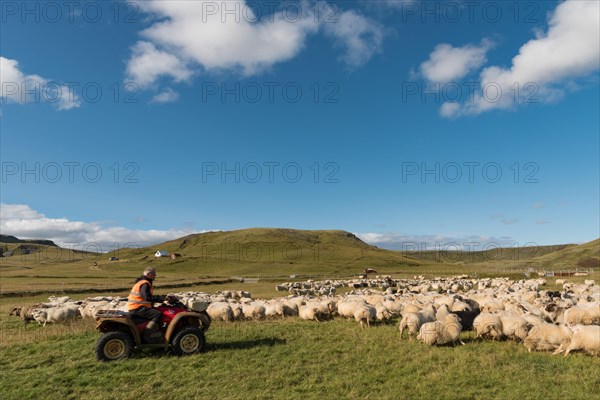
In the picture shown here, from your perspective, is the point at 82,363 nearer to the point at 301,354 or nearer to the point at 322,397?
the point at 301,354

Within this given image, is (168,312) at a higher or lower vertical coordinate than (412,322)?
higher

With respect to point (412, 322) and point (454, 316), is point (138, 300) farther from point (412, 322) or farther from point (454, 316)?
point (454, 316)

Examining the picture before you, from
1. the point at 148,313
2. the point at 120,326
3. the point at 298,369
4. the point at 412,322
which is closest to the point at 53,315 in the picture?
the point at 120,326

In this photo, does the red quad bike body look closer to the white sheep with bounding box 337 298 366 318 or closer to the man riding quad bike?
the man riding quad bike

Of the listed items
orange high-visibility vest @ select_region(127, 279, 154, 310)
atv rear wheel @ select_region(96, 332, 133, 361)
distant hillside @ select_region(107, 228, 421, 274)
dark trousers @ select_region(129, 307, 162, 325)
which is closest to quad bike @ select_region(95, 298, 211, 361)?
atv rear wheel @ select_region(96, 332, 133, 361)

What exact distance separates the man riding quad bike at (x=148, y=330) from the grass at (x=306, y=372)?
40 centimetres

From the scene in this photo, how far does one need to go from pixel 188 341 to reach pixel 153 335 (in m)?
1.04

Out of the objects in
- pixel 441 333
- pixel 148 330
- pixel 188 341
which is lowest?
pixel 441 333

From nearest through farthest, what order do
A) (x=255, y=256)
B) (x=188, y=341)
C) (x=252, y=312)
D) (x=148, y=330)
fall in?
1. (x=148, y=330)
2. (x=188, y=341)
3. (x=252, y=312)
4. (x=255, y=256)

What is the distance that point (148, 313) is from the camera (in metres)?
11.5

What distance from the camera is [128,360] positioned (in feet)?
36.7

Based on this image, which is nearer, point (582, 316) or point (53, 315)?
point (582, 316)

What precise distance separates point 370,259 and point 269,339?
12316 cm

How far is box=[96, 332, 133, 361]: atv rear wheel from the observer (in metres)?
11.2
